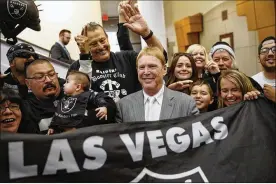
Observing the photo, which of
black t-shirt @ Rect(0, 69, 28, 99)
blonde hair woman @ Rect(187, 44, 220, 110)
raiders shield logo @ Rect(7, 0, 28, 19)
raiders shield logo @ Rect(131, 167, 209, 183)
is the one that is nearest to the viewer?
raiders shield logo @ Rect(131, 167, 209, 183)

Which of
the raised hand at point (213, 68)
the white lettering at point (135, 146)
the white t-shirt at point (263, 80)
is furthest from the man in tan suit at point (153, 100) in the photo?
the white t-shirt at point (263, 80)

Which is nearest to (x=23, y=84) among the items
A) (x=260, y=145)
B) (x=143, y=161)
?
(x=143, y=161)

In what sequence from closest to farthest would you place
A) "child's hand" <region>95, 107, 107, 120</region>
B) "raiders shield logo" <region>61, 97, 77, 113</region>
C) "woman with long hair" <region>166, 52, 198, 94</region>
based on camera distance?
"child's hand" <region>95, 107, 107, 120</region>
"raiders shield logo" <region>61, 97, 77, 113</region>
"woman with long hair" <region>166, 52, 198, 94</region>

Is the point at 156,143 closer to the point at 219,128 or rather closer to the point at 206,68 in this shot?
the point at 219,128

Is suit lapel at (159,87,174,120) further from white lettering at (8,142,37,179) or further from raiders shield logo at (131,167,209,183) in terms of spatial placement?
white lettering at (8,142,37,179)

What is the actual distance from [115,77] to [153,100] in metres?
0.51

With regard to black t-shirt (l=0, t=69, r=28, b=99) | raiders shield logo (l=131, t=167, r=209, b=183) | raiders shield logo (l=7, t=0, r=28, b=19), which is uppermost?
raiders shield logo (l=7, t=0, r=28, b=19)

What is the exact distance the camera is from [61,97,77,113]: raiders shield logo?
2273 mm

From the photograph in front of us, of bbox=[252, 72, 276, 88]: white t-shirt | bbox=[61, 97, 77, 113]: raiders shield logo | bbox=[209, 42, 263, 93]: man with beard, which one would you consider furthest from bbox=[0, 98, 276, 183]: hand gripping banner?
bbox=[209, 42, 263, 93]: man with beard

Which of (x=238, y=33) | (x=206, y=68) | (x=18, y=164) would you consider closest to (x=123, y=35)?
(x=206, y=68)

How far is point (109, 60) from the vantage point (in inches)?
105

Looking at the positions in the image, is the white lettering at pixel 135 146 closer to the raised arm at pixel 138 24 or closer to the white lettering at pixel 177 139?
the white lettering at pixel 177 139

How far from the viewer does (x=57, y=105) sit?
7.73 feet

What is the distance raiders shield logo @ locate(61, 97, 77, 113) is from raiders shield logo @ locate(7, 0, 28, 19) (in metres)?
0.90
